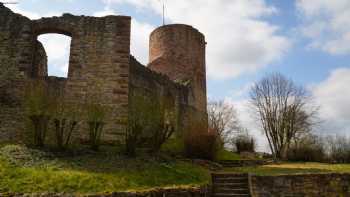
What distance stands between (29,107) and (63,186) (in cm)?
484

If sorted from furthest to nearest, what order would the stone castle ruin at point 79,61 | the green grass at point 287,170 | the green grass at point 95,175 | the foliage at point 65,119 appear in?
the stone castle ruin at point 79,61 < the green grass at point 287,170 < the foliage at point 65,119 < the green grass at point 95,175

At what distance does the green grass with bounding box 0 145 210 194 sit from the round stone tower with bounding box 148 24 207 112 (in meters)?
12.6

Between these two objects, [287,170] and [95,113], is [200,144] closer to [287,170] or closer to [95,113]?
[287,170]

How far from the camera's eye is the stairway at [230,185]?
11.4 m

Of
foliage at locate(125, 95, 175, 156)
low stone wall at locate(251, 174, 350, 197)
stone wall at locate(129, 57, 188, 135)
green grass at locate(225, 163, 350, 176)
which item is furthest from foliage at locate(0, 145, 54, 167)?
green grass at locate(225, 163, 350, 176)

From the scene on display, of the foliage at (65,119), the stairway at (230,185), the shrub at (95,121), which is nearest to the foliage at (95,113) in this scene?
the shrub at (95,121)

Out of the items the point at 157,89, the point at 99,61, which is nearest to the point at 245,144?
the point at 157,89

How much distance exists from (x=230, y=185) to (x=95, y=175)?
4.75 m

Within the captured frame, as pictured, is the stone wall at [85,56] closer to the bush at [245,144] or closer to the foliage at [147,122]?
the foliage at [147,122]

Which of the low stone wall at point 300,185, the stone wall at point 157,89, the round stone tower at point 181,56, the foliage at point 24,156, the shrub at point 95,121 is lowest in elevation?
the low stone wall at point 300,185

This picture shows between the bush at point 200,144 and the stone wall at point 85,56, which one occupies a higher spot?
the stone wall at point 85,56

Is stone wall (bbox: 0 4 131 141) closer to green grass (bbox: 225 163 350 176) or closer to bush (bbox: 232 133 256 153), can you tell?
green grass (bbox: 225 163 350 176)

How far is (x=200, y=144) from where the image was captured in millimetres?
15891

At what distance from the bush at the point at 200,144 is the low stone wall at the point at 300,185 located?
4.18 m
